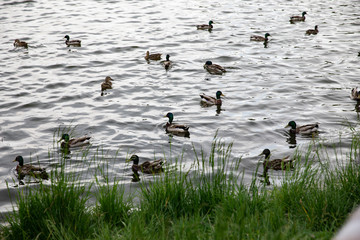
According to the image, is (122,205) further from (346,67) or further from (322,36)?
(322,36)

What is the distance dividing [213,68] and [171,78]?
1.49 meters

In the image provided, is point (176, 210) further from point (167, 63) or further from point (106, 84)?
point (167, 63)

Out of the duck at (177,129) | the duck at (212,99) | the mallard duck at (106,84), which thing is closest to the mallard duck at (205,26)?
the mallard duck at (106,84)

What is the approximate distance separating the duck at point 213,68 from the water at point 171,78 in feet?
0.66

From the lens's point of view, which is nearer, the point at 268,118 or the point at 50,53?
the point at 268,118

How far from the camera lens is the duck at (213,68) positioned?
15.7 meters

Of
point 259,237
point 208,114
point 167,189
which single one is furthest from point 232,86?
point 259,237

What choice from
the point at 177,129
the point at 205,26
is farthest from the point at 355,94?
the point at 205,26

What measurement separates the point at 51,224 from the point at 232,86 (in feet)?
33.6

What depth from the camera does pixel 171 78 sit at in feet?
51.2

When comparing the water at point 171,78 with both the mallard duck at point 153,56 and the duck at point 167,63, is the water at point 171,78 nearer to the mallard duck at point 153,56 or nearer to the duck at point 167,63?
the mallard duck at point 153,56

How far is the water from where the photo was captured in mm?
11352

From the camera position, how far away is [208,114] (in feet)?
42.8

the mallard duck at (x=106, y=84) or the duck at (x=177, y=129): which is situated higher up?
the mallard duck at (x=106, y=84)
